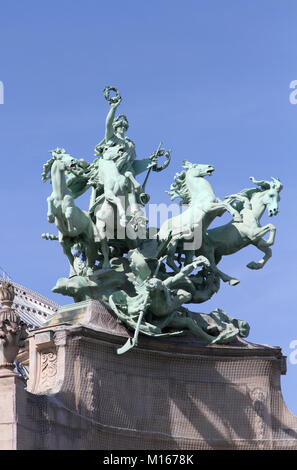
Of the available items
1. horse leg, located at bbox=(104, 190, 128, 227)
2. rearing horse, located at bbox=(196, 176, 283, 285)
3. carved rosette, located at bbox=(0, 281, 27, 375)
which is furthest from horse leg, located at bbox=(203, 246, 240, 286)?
carved rosette, located at bbox=(0, 281, 27, 375)

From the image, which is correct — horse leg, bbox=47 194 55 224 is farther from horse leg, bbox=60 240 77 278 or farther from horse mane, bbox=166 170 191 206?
horse mane, bbox=166 170 191 206

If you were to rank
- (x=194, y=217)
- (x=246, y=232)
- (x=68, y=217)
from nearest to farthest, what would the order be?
(x=68, y=217) → (x=194, y=217) → (x=246, y=232)

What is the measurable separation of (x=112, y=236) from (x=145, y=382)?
3.39 meters

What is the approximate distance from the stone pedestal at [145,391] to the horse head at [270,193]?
10.7 feet

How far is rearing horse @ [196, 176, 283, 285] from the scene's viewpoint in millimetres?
36281

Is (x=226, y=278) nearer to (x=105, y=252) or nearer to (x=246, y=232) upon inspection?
(x=246, y=232)

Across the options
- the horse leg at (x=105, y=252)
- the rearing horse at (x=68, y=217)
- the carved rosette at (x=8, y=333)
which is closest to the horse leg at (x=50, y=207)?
the rearing horse at (x=68, y=217)

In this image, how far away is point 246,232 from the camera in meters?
36.4

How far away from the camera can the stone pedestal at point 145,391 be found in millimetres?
32781

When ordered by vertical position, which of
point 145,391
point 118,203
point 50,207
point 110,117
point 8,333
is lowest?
point 145,391

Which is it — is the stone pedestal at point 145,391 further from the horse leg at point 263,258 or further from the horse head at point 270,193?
the horse head at point 270,193

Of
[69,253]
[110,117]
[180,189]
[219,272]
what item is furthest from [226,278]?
[110,117]

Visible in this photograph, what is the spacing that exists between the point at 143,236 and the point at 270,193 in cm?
347

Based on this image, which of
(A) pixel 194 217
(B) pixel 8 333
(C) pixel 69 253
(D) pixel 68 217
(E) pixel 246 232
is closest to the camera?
(B) pixel 8 333
